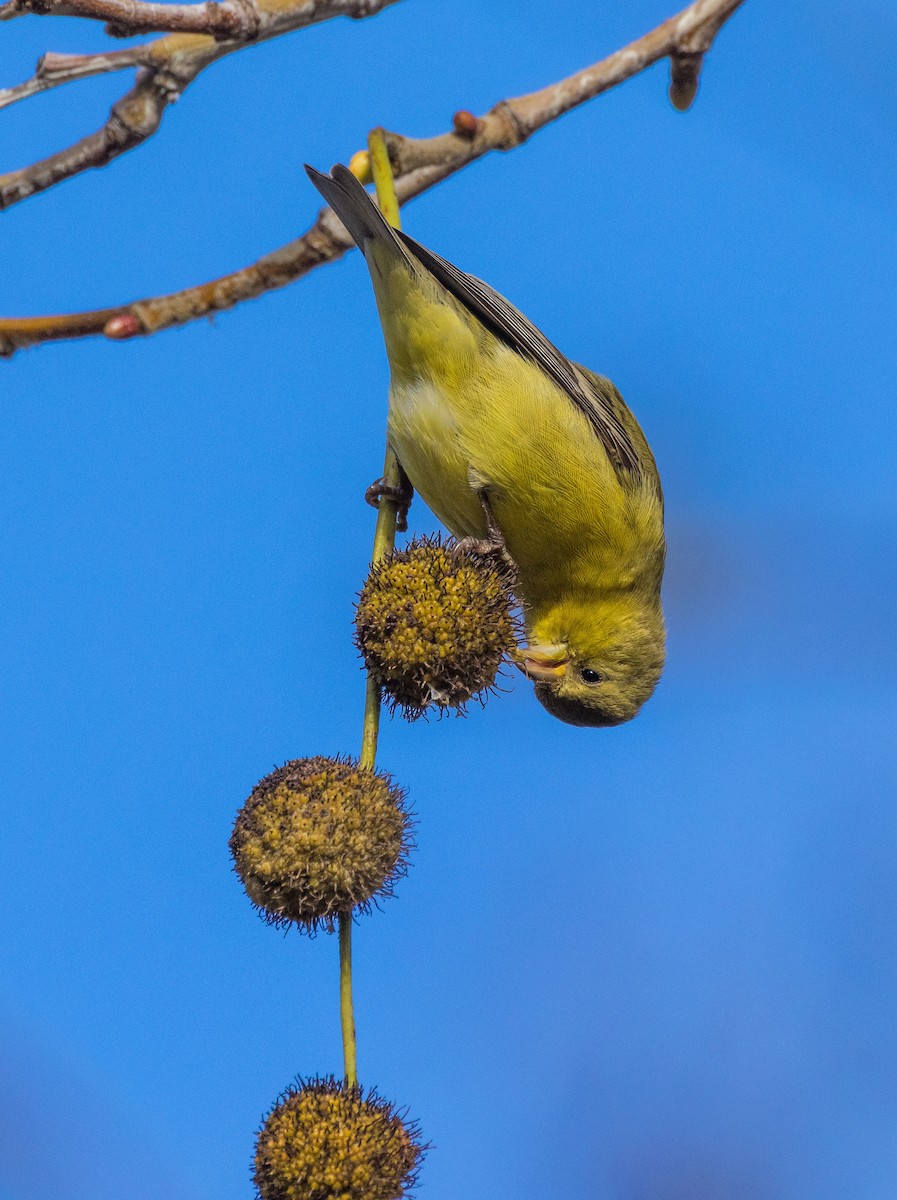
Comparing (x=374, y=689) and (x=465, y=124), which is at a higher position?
(x=465, y=124)

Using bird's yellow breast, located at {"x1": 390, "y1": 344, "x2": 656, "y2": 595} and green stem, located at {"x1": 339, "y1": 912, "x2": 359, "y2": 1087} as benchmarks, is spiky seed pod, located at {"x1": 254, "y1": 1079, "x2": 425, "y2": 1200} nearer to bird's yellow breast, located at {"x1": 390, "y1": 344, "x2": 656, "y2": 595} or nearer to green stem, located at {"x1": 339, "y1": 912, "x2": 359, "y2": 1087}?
green stem, located at {"x1": 339, "y1": 912, "x2": 359, "y2": 1087}

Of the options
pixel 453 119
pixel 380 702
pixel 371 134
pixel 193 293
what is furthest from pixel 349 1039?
pixel 453 119

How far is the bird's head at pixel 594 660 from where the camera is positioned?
476 centimetres

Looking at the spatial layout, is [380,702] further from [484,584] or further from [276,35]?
[276,35]

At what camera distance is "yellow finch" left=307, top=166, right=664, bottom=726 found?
4570mm

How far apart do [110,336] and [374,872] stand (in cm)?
234

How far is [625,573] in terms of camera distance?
4.80m

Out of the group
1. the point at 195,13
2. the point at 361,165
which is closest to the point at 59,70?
the point at 195,13

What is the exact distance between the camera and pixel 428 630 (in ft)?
11.7

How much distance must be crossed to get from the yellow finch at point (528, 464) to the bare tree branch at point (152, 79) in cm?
51

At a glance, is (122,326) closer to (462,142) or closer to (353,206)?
(353,206)

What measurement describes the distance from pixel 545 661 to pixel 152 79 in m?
2.43

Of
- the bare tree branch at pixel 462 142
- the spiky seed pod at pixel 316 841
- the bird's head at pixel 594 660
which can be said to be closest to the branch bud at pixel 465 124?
the bare tree branch at pixel 462 142

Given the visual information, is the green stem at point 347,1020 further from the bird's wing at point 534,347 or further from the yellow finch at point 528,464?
the bird's wing at point 534,347
